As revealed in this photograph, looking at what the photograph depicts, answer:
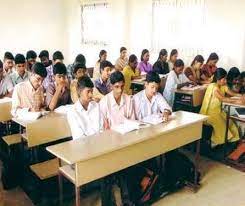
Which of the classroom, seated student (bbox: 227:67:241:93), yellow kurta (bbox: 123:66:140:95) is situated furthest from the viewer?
yellow kurta (bbox: 123:66:140:95)

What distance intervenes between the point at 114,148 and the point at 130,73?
3310 millimetres

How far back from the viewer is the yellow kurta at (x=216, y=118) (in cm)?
393

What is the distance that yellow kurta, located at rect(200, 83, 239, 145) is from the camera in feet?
12.9

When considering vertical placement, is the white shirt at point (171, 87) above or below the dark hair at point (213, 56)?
below

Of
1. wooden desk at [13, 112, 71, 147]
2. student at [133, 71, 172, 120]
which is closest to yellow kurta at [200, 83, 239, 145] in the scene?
student at [133, 71, 172, 120]

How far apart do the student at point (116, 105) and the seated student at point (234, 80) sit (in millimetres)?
2059

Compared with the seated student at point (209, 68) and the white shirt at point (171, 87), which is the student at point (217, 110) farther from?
the seated student at point (209, 68)

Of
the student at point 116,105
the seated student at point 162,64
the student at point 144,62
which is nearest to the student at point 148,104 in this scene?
the student at point 116,105

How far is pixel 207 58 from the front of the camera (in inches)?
220

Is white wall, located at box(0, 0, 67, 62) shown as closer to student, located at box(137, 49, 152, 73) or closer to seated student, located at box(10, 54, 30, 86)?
student, located at box(137, 49, 152, 73)

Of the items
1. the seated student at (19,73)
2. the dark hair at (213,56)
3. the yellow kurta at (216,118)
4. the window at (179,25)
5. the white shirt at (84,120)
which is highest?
the window at (179,25)

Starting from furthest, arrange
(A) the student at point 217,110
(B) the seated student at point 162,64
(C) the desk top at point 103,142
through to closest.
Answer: (B) the seated student at point 162,64, (A) the student at point 217,110, (C) the desk top at point 103,142

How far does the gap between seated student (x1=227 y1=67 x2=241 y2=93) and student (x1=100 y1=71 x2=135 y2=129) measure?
6.75 feet

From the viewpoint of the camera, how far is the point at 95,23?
788 cm
